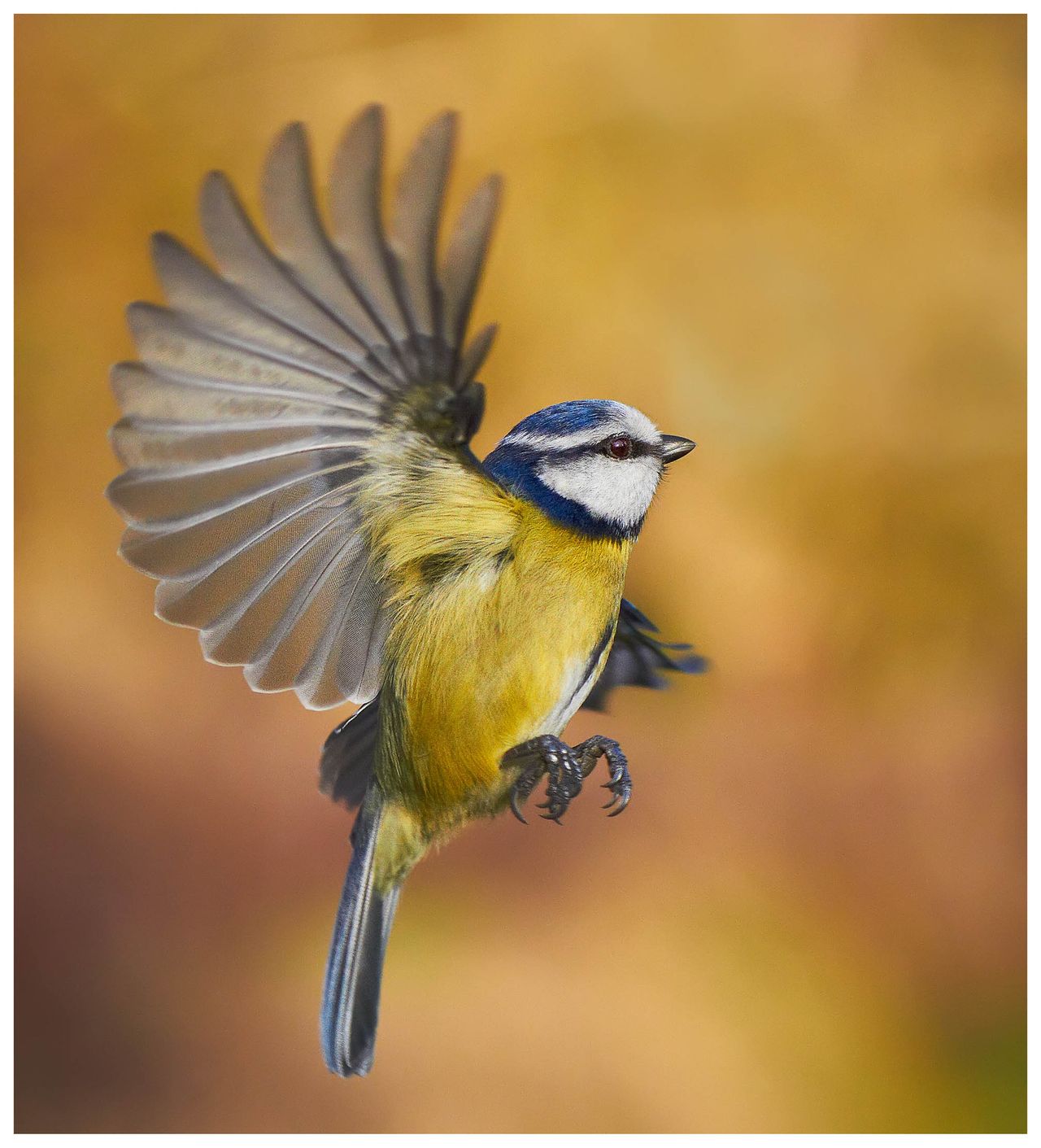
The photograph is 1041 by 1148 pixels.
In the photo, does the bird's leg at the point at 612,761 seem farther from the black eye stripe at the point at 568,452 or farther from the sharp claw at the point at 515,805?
the black eye stripe at the point at 568,452

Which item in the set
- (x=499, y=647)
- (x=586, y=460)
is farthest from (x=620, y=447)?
(x=499, y=647)

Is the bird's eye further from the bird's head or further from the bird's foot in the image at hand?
the bird's foot

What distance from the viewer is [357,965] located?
63 centimetres

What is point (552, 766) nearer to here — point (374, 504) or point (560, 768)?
point (560, 768)

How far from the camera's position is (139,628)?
0.80m

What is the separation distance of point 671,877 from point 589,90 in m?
0.58

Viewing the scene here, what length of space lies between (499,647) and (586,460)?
105 millimetres

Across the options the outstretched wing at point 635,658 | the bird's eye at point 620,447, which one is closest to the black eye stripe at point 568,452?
the bird's eye at point 620,447

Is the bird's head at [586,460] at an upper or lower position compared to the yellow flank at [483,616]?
upper

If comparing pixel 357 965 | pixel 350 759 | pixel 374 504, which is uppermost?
pixel 374 504

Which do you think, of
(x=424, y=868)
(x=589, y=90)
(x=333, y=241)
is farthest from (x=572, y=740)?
(x=589, y=90)

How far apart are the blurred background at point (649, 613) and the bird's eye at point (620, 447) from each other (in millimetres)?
177

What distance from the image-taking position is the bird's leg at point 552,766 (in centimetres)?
56
